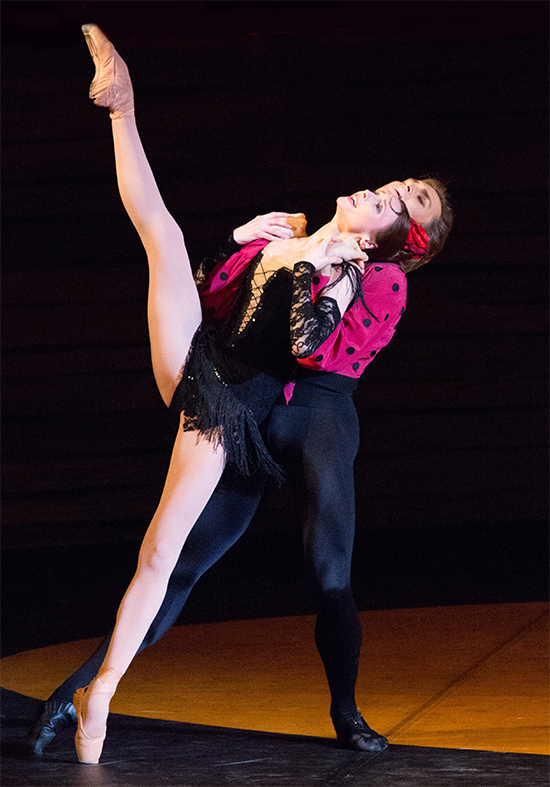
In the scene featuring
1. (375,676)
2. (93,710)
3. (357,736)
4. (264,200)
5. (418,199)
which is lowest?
(375,676)

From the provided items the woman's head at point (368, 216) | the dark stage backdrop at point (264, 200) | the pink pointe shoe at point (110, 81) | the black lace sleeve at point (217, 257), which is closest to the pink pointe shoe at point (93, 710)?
the black lace sleeve at point (217, 257)

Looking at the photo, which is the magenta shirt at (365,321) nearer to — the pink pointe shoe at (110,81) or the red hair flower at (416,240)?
the red hair flower at (416,240)

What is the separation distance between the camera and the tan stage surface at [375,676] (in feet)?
8.96

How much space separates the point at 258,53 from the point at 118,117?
12.4 feet

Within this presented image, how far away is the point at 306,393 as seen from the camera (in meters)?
2.55

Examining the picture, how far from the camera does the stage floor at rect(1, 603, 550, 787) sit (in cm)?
232

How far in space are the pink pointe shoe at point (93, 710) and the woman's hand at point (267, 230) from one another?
42.5 inches

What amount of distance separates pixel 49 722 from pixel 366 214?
140 centimetres

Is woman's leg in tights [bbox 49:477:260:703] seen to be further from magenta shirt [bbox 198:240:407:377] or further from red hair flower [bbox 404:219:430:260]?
red hair flower [bbox 404:219:430:260]

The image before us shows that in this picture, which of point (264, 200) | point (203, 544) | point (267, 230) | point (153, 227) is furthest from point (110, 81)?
point (264, 200)

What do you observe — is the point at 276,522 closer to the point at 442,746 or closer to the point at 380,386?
the point at 380,386

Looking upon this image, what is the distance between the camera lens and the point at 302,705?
9.61 feet

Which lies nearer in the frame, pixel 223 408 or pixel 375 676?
pixel 223 408

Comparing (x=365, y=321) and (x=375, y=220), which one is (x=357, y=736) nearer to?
(x=365, y=321)
